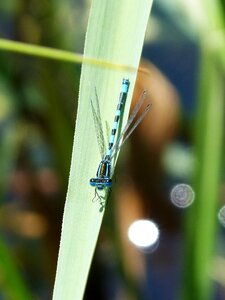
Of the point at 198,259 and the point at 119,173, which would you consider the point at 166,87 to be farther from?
the point at 198,259

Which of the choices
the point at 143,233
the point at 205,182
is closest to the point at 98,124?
the point at 205,182

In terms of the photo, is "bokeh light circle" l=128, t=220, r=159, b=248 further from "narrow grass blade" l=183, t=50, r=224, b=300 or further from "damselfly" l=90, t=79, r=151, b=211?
"damselfly" l=90, t=79, r=151, b=211

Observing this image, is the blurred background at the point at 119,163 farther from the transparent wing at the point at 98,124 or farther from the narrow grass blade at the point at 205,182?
the transparent wing at the point at 98,124

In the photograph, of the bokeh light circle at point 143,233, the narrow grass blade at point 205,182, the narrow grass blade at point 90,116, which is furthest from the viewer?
the bokeh light circle at point 143,233

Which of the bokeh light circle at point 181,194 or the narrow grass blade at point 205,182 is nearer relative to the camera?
the narrow grass blade at point 205,182

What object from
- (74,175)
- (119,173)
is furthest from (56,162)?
(74,175)

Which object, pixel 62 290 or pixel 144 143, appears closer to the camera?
pixel 62 290

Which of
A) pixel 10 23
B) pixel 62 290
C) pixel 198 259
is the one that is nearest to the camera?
pixel 62 290

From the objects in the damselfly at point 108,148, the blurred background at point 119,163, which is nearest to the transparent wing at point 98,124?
the damselfly at point 108,148
